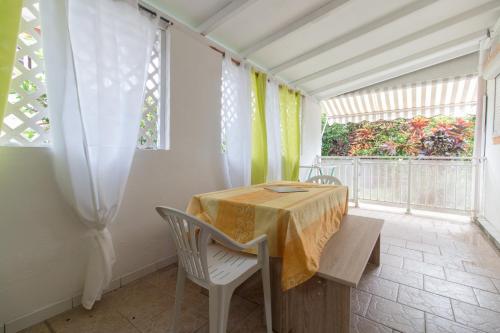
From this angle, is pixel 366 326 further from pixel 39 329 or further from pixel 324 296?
pixel 39 329

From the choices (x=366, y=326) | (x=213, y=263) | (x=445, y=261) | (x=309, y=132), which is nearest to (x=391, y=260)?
(x=445, y=261)

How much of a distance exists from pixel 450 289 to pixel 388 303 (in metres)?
0.60

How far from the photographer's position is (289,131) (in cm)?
393

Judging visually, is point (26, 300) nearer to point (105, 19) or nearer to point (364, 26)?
point (105, 19)

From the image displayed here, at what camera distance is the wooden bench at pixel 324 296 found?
3.89 ft

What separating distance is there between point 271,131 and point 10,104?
2.76m

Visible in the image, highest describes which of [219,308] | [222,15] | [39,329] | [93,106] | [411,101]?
[222,15]

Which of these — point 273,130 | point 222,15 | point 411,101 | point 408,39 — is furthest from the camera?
point 411,101

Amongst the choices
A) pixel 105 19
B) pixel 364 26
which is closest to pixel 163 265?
pixel 105 19

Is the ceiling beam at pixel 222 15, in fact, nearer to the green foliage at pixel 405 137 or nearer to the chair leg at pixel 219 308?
the chair leg at pixel 219 308

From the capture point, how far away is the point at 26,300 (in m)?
1.41

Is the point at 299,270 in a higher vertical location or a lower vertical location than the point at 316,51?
lower

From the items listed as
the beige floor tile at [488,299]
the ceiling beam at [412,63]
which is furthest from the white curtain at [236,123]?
the beige floor tile at [488,299]

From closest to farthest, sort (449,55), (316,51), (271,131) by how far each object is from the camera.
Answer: (316,51), (271,131), (449,55)
